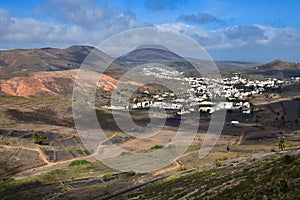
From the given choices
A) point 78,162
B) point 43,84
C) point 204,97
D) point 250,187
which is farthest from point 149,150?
point 43,84

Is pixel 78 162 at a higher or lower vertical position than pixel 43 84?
lower

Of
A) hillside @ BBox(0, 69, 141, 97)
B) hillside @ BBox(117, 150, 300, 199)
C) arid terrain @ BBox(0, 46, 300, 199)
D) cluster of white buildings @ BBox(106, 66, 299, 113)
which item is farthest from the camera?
hillside @ BBox(0, 69, 141, 97)

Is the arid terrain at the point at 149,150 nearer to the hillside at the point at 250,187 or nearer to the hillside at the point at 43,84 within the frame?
the hillside at the point at 250,187

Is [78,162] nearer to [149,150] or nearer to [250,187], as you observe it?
[149,150]

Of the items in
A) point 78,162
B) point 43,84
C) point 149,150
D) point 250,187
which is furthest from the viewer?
point 43,84

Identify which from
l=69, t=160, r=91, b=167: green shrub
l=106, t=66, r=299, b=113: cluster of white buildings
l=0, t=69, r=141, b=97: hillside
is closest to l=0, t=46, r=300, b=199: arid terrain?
l=69, t=160, r=91, b=167: green shrub

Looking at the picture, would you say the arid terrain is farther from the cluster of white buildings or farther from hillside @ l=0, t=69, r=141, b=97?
the cluster of white buildings

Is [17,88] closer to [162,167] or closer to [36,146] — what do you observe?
[36,146]

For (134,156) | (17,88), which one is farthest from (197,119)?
(17,88)

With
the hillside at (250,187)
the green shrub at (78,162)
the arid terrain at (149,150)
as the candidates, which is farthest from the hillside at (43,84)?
the hillside at (250,187)

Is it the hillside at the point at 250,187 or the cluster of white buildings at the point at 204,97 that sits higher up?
the cluster of white buildings at the point at 204,97

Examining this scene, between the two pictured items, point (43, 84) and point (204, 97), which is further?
point (43, 84)
